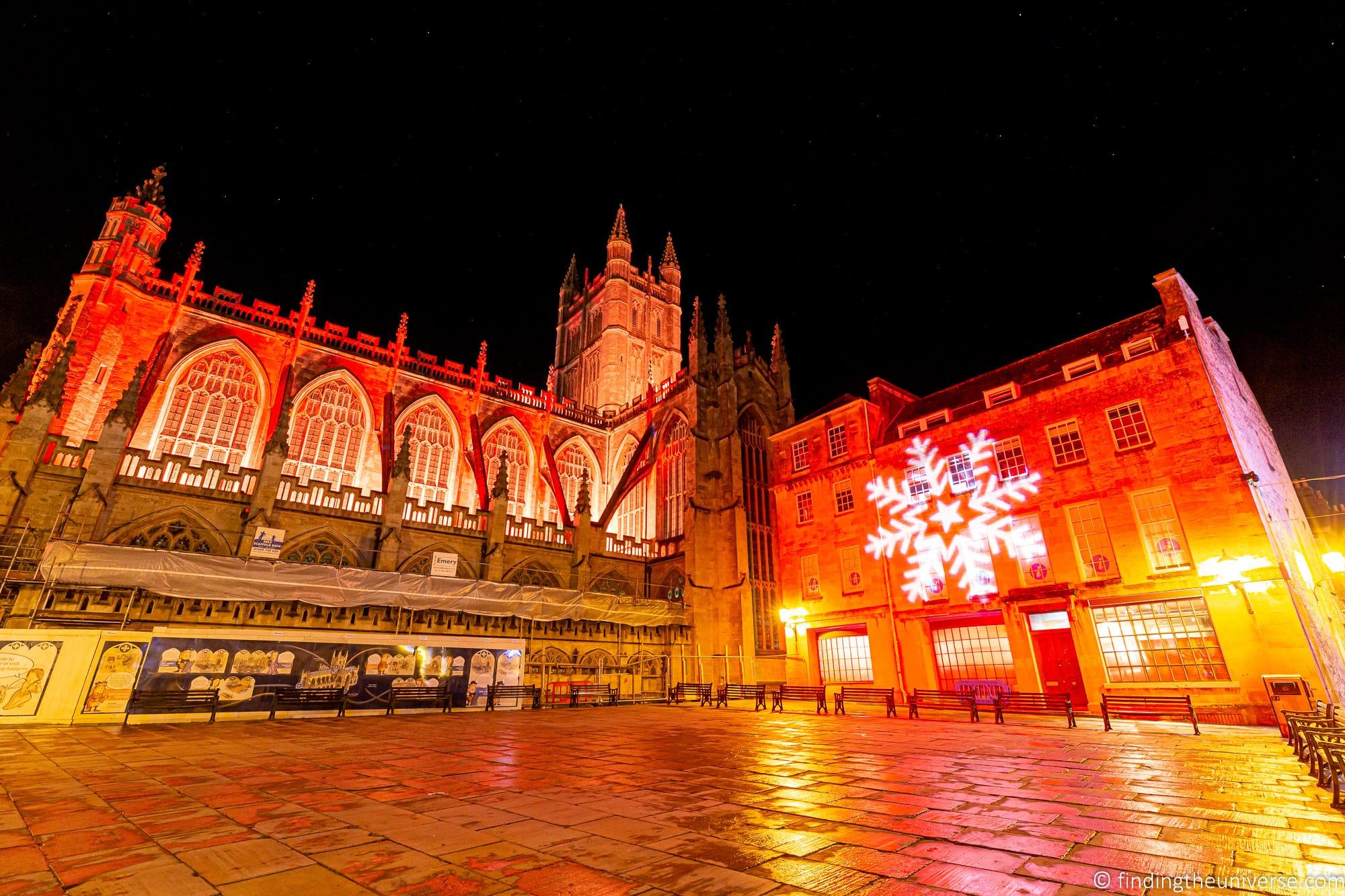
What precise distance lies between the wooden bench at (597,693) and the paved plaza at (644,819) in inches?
→ 454

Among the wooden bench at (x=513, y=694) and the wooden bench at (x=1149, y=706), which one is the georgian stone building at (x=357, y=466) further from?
the wooden bench at (x=1149, y=706)

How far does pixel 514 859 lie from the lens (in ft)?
11.5

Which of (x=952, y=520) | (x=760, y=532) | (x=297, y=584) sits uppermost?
(x=760, y=532)

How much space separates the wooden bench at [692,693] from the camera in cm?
2102

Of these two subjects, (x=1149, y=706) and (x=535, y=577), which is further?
(x=535, y=577)

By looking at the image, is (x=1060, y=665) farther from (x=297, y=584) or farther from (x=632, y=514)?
(x=297, y=584)

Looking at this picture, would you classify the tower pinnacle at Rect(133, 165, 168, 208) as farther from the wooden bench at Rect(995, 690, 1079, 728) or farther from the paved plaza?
the wooden bench at Rect(995, 690, 1079, 728)

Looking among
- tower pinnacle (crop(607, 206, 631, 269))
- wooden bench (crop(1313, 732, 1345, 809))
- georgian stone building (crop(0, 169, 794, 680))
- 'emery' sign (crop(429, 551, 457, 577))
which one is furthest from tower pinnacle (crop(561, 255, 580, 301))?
wooden bench (crop(1313, 732, 1345, 809))

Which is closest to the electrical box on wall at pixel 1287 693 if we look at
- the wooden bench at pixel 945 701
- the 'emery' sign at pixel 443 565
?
the wooden bench at pixel 945 701

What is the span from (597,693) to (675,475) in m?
13.1

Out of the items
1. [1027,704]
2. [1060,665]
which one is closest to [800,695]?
[1027,704]

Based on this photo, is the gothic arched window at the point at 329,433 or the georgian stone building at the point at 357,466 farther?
the gothic arched window at the point at 329,433

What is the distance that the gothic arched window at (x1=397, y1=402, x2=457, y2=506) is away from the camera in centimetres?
2916

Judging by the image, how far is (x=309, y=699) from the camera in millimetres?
14133
